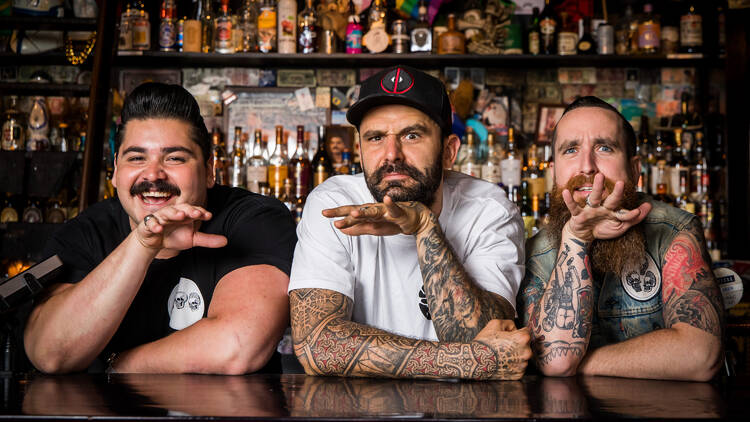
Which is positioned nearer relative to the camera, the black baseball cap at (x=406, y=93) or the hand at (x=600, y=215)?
the hand at (x=600, y=215)

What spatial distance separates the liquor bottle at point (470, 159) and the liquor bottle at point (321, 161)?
2.09 feet

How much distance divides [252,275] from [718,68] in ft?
9.27

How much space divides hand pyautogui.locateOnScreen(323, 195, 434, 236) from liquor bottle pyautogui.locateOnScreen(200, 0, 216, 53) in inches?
82.8

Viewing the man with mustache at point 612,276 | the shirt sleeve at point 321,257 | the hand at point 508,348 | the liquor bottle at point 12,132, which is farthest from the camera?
the liquor bottle at point 12,132

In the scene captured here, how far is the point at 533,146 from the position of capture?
133 inches

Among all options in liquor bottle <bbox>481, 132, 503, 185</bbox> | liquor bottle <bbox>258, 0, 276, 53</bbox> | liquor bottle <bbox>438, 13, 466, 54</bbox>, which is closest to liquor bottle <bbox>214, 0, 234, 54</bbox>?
liquor bottle <bbox>258, 0, 276, 53</bbox>

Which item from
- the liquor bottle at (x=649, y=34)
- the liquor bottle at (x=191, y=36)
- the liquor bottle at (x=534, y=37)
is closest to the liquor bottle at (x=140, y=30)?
the liquor bottle at (x=191, y=36)

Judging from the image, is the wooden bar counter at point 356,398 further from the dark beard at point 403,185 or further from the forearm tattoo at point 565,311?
the dark beard at point 403,185

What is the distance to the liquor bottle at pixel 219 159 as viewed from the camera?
332 centimetres

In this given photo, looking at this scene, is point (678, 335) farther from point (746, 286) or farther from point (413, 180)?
point (746, 286)

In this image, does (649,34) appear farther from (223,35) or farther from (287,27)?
(223,35)

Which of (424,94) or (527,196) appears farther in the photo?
(527,196)

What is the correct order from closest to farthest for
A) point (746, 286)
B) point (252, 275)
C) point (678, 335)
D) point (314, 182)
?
1. point (678, 335)
2. point (252, 275)
3. point (746, 286)
4. point (314, 182)


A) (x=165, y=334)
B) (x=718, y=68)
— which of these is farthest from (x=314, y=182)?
(x=718, y=68)
